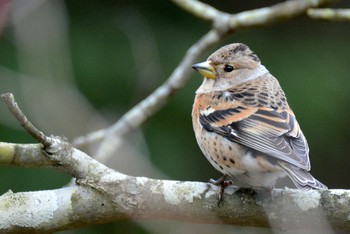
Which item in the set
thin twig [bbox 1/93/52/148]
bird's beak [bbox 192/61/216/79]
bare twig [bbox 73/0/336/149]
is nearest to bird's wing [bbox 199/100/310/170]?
bird's beak [bbox 192/61/216/79]

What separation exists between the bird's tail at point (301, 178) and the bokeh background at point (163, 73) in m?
1.85

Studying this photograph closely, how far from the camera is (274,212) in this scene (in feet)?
11.1

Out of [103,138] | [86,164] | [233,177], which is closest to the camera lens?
[86,164]

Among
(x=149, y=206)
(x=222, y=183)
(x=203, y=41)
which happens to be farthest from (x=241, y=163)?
(x=203, y=41)

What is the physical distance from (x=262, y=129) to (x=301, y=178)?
455 mm

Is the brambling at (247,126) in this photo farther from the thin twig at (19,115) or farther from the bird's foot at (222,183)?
the thin twig at (19,115)

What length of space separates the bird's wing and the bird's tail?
0.03 metres

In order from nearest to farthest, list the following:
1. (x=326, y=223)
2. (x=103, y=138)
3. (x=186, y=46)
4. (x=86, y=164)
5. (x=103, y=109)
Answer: (x=326, y=223), (x=86, y=164), (x=103, y=138), (x=103, y=109), (x=186, y=46)

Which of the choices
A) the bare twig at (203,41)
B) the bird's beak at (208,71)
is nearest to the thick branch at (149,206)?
the bird's beak at (208,71)

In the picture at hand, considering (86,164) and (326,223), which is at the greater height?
(86,164)

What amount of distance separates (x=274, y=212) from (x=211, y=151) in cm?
62

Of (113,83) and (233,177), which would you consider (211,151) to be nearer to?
(233,177)

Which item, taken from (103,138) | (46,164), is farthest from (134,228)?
(46,164)

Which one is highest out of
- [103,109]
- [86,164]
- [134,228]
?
[86,164]
